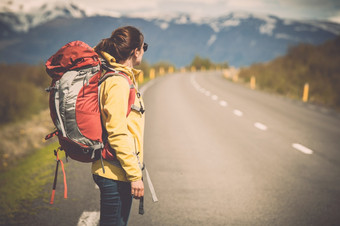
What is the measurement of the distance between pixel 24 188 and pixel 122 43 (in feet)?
9.87

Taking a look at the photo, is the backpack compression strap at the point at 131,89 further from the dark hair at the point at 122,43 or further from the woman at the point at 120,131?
the dark hair at the point at 122,43

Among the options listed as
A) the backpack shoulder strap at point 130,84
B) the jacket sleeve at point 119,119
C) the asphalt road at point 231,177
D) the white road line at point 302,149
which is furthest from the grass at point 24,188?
the white road line at point 302,149

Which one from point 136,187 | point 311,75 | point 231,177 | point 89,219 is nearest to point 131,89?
point 136,187

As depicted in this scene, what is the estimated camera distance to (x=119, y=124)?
1.63 m

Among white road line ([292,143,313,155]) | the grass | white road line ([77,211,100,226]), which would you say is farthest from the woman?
white road line ([292,143,313,155])

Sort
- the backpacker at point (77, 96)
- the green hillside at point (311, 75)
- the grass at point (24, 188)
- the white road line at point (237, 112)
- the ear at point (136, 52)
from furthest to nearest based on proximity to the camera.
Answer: the green hillside at point (311, 75) < the white road line at point (237, 112) < the grass at point (24, 188) < the ear at point (136, 52) < the backpacker at point (77, 96)

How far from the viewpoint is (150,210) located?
124 inches

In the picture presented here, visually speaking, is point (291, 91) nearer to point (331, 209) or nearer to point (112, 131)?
point (331, 209)

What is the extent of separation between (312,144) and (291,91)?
472 inches

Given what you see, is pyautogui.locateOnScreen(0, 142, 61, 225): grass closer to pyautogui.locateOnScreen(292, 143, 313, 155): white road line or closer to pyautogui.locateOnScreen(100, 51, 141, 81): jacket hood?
pyautogui.locateOnScreen(100, 51, 141, 81): jacket hood

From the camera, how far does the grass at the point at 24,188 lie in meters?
3.02

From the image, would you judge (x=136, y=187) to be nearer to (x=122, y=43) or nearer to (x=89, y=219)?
(x=122, y=43)

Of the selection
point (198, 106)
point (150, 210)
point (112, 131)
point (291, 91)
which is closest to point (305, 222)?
point (150, 210)

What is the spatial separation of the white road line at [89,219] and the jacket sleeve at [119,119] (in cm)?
143
